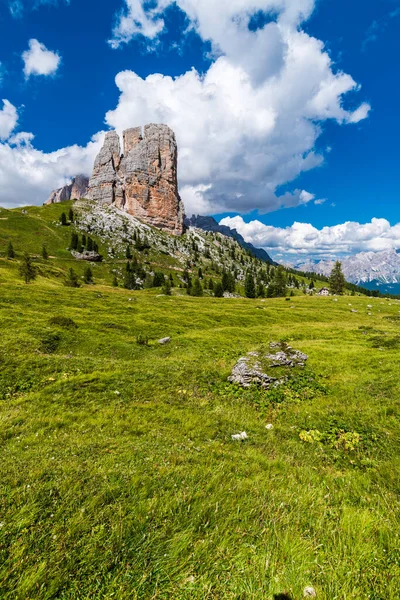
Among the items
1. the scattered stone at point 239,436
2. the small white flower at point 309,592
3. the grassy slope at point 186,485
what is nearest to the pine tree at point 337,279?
the grassy slope at point 186,485

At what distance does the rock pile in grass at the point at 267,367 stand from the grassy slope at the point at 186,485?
109cm

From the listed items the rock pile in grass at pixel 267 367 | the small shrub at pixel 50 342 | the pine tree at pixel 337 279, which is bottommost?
the rock pile in grass at pixel 267 367

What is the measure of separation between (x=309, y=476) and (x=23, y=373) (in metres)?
16.1

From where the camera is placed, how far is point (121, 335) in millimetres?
27422

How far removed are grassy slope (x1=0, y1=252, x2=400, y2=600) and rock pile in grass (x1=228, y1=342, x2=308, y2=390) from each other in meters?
1.09

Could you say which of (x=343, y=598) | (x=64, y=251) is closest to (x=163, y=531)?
(x=343, y=598)

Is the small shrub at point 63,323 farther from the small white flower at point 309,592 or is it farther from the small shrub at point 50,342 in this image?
the small white flower at point 309,592

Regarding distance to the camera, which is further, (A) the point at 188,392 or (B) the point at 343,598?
(A) the point at 188,392

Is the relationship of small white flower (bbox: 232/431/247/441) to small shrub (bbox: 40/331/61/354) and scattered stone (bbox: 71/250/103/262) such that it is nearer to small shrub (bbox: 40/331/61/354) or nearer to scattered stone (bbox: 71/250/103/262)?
small shrub (bbox: 40/331/61/354)

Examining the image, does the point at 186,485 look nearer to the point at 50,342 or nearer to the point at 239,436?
the point at 239,436

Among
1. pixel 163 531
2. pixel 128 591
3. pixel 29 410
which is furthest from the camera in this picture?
pixel 29 410

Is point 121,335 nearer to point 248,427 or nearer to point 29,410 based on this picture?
point 29,410

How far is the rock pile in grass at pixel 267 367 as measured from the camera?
16.8 meters

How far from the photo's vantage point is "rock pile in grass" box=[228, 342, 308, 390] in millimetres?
16820
